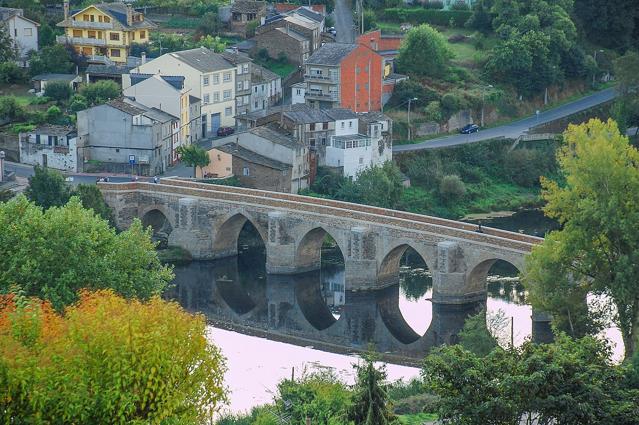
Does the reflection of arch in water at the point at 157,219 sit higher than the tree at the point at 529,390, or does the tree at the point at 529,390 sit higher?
the reflection of arch in water at the point at 157,219

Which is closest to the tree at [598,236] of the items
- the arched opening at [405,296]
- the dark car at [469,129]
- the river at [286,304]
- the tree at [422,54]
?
the river at [286,304]

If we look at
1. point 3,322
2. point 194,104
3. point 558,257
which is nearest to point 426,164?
point 194,104

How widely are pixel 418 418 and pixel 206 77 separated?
144 ft

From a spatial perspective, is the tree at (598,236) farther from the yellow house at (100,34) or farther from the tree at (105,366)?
the yellow house at (100,34)

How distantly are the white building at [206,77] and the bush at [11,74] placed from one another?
7.31 meters

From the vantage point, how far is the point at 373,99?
92.9 metres

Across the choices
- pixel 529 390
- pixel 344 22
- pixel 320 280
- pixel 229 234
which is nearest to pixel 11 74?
pixel 229 234

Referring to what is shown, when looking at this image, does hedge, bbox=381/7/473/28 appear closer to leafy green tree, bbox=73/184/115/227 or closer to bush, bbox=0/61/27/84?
bush, bbox=0/61/27/84

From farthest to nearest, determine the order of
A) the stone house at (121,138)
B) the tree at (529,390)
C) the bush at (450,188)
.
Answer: the bush at (450,188)
the stone house at (121,138)
the tree at (529,390)

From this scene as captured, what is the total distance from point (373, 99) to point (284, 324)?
84.7 feet

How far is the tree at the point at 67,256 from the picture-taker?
5400cm

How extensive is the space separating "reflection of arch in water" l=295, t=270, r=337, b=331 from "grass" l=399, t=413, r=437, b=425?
21156 millimetres

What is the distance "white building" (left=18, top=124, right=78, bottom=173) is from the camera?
83.1 metres

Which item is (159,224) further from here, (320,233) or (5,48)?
(5,48)
